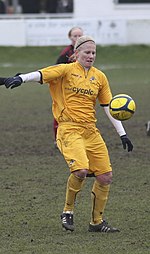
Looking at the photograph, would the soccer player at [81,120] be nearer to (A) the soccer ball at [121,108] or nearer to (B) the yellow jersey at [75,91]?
(B) the yellow jersey at [75,91]

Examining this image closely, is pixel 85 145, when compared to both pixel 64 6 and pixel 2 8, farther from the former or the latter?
pixel 64 6

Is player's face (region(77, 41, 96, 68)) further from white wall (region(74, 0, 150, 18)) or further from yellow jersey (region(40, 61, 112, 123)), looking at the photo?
white wall (region(74, 0, 150, 18))

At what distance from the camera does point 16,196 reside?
9.45m

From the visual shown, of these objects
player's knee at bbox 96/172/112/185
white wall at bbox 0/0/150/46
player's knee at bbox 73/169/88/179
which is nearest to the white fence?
white wall at bbox 0/0/150/46

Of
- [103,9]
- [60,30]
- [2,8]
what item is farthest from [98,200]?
[2,8]

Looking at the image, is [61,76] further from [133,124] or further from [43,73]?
[133,124]

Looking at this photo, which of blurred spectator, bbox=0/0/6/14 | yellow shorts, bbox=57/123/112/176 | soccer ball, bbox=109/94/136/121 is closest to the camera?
yellow shorts, bbox=57/123/112/176

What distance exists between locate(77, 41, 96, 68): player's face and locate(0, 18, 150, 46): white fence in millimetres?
22178

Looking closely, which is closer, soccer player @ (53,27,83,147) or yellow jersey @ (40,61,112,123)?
yellow jersey @ (40,61,112,123)

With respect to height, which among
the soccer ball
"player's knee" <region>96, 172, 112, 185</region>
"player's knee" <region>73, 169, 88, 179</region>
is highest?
the soccer ball

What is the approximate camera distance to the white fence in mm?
30125

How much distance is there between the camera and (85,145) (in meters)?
7.82

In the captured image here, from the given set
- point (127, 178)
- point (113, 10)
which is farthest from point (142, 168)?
point (113, 10)

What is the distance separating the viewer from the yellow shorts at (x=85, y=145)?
25.3 ft
